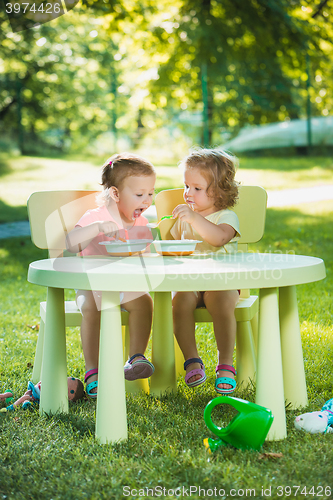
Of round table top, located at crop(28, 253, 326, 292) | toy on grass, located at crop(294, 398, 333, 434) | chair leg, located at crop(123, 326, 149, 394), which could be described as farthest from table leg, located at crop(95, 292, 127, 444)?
toy on grass, located at crop(294, 398, 333, 434)

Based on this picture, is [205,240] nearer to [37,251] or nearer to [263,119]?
[37,251]

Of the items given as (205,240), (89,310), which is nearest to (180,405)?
(89,310)

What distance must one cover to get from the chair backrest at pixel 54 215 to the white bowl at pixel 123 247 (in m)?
0.51

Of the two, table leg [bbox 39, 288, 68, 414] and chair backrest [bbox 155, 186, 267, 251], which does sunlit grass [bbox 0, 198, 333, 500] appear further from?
chair backrest [bbox 155, 186, 267, 251]

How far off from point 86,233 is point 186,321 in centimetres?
58

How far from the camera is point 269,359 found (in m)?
1.95

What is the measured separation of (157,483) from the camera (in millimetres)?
1716

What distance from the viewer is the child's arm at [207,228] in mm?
A: 2471

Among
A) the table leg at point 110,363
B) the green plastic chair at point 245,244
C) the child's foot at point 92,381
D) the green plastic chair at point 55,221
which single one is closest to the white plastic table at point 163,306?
the table leg at point 110,363

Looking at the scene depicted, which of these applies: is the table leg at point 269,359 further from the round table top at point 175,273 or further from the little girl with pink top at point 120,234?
the little girl with pink top at point 120,234

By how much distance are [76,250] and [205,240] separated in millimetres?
605

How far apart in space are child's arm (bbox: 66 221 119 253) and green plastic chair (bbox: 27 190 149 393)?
0.11 metres

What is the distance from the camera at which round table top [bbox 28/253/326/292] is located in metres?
1.78

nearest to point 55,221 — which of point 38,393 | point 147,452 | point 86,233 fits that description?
point 86,233
